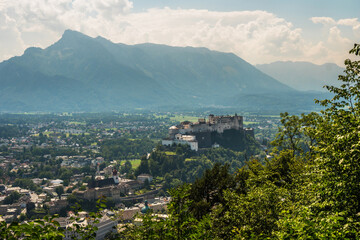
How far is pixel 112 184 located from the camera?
78.4 metres

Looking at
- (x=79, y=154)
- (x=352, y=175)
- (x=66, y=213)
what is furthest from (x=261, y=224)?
(x=79, y=154)

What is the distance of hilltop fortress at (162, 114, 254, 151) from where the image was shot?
99.5m

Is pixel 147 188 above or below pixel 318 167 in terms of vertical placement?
below

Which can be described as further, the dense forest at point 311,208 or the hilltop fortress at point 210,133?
the hilltop fortress at point 210,133

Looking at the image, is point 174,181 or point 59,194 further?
point 174,181

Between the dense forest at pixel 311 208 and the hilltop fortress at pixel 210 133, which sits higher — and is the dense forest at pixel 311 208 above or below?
above

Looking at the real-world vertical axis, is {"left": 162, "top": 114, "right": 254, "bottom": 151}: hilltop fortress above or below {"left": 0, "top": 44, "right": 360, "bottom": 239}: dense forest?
below

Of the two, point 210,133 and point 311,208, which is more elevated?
point 311,208

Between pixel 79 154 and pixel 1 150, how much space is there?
3501 cm

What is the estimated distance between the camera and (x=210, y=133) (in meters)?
105

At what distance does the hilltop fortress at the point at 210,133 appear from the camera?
9950 cm

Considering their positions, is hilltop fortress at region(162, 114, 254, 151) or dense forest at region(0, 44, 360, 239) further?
hilltop fortress at region(162, 114, 254, 151)

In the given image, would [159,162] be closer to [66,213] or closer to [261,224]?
[66,213]

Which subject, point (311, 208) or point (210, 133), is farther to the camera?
point (210, 133)
